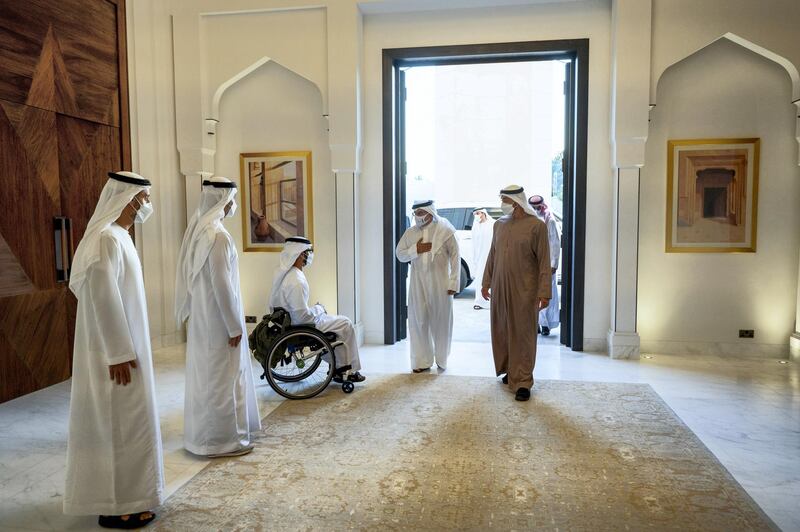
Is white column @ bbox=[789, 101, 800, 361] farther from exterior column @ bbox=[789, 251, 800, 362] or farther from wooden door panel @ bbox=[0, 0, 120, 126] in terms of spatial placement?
wooden door panel @ bbox=[0, 0, 120, 126]

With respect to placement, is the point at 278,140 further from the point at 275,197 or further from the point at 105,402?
the point at 105,402

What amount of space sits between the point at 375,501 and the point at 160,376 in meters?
2.96

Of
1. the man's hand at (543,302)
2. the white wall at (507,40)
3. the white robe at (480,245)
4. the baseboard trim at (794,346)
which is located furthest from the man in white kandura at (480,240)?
the man's hand at (543,302)

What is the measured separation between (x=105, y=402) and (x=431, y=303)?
10.0 feet

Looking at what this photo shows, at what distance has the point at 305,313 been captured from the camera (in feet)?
13.5

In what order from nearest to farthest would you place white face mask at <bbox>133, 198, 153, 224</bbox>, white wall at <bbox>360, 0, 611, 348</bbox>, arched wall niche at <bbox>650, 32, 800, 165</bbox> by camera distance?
white face mask at <bbox>133, 198, 153, 224</bbox> → arched wall niche at <bbox>650, 32, 800, 165</bbox> → white wall at <bbox>360, 0, 611, 348</bbox>

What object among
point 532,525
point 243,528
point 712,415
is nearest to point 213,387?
point 243,528

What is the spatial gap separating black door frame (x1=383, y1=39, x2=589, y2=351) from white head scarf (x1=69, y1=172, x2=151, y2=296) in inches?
140

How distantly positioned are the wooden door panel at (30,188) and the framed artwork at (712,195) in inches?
219

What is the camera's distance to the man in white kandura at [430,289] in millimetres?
4996

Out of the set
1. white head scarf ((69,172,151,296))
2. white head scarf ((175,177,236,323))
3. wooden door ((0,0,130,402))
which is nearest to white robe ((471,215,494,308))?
wooden door ((0,0,130,402))

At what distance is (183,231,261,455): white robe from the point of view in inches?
123

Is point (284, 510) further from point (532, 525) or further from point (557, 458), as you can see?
point (557, 458)

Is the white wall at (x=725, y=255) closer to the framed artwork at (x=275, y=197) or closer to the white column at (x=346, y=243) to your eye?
the white column at (x=346, y=243)
